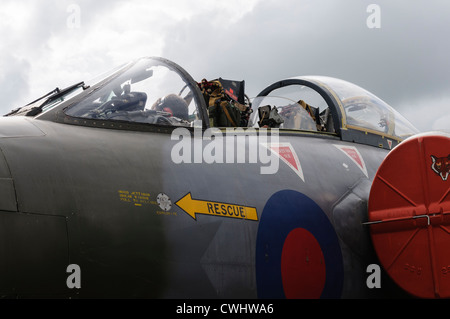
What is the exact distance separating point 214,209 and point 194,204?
0.21 metres

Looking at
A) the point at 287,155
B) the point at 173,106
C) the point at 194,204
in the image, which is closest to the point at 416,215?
the point at 287,155

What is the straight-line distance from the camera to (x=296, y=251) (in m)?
5.67

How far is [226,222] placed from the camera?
17.1 ft

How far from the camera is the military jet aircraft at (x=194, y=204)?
432 cm

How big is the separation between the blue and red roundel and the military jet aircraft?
0.01 meters

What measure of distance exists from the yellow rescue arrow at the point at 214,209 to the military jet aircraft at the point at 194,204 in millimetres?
13

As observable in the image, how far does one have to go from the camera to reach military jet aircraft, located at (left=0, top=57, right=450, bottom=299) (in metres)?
4.32

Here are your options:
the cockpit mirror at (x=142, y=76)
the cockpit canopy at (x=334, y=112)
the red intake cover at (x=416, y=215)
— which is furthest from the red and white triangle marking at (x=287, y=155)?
the cockpit mirror at (x=142, y=76)

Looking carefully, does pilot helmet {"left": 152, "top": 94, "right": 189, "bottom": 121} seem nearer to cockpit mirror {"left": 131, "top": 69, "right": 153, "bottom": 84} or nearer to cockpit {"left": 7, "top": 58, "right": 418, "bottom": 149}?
cockpit {"left": 7, "top": 58, "right": 418, "bottom": 149}

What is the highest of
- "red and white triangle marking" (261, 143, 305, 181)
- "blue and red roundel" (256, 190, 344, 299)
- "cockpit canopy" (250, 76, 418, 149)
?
"cockpit canopy" (250, 76, 418, 149)

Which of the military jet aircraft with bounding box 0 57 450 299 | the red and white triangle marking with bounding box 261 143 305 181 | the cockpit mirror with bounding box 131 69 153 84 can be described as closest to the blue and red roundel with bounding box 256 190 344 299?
the military jet aircraft with bounding box 0 57 450 299

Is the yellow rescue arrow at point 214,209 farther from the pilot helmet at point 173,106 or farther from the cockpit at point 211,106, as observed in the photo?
the pilot helmet at point 173,106
